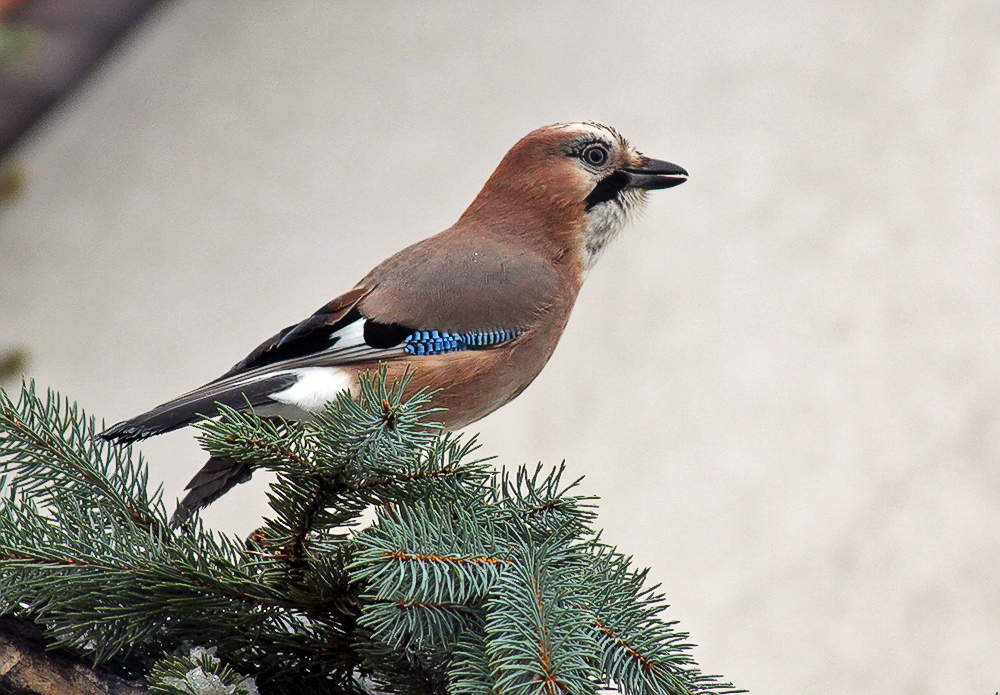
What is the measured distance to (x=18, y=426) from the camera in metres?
0.80

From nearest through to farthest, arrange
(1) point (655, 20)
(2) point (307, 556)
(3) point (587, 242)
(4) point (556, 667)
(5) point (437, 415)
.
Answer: (4) point (556, 667) → (2) point (307, 556) → (5) point (437, 415) → (3) point (587, 242) → (1) point (655, 20)

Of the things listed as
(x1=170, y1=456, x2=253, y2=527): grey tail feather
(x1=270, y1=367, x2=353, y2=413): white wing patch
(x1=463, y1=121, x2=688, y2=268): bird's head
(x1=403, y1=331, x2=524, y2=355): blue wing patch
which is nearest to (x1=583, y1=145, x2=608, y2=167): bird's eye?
(x1=463, y1=121, x2=688, y2=268): bird's head

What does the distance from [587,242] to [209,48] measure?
1.90 metres

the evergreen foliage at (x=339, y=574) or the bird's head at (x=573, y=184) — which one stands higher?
the bird's head at (x=573, y=184)

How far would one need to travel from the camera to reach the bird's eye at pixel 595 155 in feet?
4.61

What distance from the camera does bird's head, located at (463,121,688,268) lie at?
55.2 inches

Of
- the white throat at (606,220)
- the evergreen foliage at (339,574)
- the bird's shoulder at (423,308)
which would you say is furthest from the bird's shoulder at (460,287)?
the evergreen foliage at (339,574)

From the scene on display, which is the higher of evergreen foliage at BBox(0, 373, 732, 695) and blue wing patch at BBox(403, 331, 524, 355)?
blue wing patch at BBox(403, 331, 524, 355)

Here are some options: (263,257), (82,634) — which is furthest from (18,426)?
(263,257)

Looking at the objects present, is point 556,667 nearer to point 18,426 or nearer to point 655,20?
point 18,426

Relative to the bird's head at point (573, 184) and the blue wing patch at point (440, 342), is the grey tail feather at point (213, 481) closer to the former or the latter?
the blue wing patch at point (440, 342)

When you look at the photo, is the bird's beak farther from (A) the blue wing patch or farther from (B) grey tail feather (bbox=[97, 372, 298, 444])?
(B) grey tail feather (bbox=[97, 372, 298, 444])

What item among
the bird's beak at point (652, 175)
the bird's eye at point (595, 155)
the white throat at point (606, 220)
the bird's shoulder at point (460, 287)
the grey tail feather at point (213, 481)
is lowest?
the grey tail feather at point (213, 481)

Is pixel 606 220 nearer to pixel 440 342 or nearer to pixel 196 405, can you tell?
pixel 440 342
